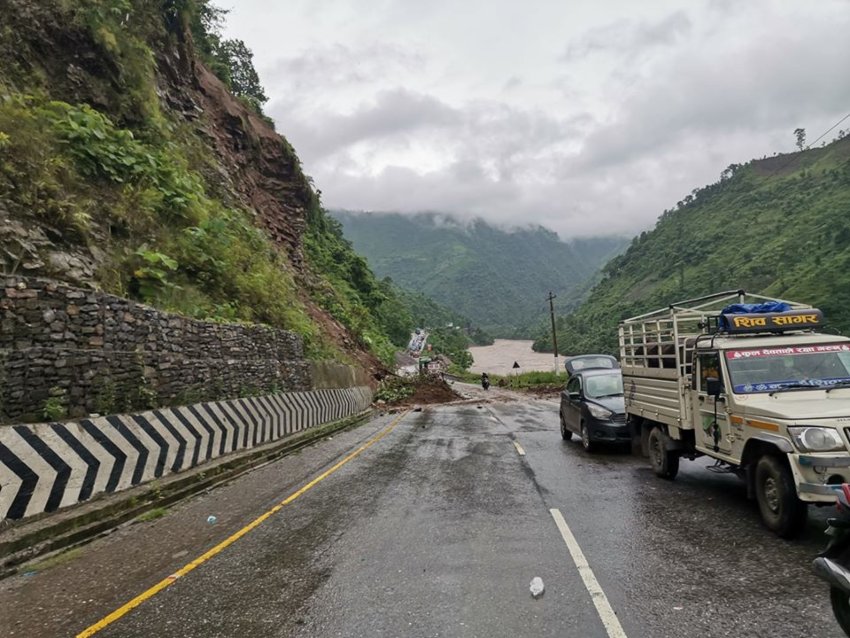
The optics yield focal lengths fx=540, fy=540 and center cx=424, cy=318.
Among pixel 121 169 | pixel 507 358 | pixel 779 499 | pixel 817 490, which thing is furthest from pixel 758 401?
pixel 507 358

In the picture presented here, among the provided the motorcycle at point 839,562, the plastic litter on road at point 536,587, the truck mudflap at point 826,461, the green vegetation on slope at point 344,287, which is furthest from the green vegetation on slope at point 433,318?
the motorcycle at point 839,562

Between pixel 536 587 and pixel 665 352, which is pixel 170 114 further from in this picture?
pixel 536 587

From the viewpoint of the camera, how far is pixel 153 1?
75.2 ft

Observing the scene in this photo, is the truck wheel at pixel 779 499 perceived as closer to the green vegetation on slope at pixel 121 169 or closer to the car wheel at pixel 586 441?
the car wheel at pixel 586 441

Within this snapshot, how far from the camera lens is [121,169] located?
47.1 feet

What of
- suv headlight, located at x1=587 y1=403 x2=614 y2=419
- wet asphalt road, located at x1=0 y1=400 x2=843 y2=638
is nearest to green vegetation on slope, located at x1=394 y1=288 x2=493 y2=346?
suv headlight, located at x1=587 y1=403 x2=614 y2=419

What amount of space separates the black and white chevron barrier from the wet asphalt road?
42.0 inches

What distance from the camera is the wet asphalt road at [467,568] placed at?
389 cm

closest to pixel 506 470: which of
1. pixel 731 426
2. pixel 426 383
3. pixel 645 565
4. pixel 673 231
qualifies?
pixel 731 426

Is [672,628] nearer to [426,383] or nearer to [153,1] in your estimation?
[153,1]

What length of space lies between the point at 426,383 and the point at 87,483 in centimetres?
3012

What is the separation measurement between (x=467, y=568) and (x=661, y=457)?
4791 millimetres

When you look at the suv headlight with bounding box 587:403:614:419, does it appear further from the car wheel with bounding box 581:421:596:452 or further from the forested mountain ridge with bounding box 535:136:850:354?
the forested mountain ridge with bounding box 535:136:850:354

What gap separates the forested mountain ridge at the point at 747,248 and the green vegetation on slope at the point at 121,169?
47157 millimetres
